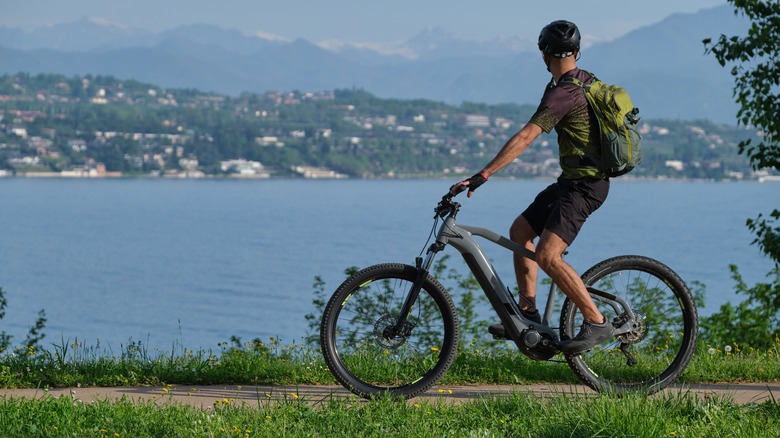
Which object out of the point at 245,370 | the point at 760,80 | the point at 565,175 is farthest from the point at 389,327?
the point at 760,80

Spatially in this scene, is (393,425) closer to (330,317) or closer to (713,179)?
(330,317)


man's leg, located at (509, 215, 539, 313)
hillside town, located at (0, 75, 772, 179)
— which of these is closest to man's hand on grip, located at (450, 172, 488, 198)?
man's leg, located at (509, 215, 539, 313)

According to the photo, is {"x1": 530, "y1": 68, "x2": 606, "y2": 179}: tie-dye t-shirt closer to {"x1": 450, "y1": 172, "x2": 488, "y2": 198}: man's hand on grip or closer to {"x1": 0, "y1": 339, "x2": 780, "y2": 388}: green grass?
{"x1": 450, "y1": 172, "x2": 488, "y2": 198}: man's hand on grip

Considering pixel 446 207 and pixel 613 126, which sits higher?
pixel 613 126

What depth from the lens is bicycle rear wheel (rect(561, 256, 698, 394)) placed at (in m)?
6.33

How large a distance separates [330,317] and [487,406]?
1112 millimetres

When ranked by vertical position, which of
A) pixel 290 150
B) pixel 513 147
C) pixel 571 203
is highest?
pixel 513 147

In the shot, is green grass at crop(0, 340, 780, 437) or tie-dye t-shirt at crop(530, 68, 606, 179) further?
tie-dye t-shirt at crop(530, 68, 606, 179)

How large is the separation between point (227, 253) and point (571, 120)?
7544 cm

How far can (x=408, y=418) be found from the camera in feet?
17.2

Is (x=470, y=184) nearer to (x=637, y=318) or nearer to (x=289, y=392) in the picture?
(x=637, y=318)

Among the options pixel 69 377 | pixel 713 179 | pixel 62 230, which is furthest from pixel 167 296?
pixel 713 179

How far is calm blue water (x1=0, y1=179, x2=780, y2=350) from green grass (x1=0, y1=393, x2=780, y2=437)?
2545 centimetres

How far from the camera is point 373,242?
8025 cm
